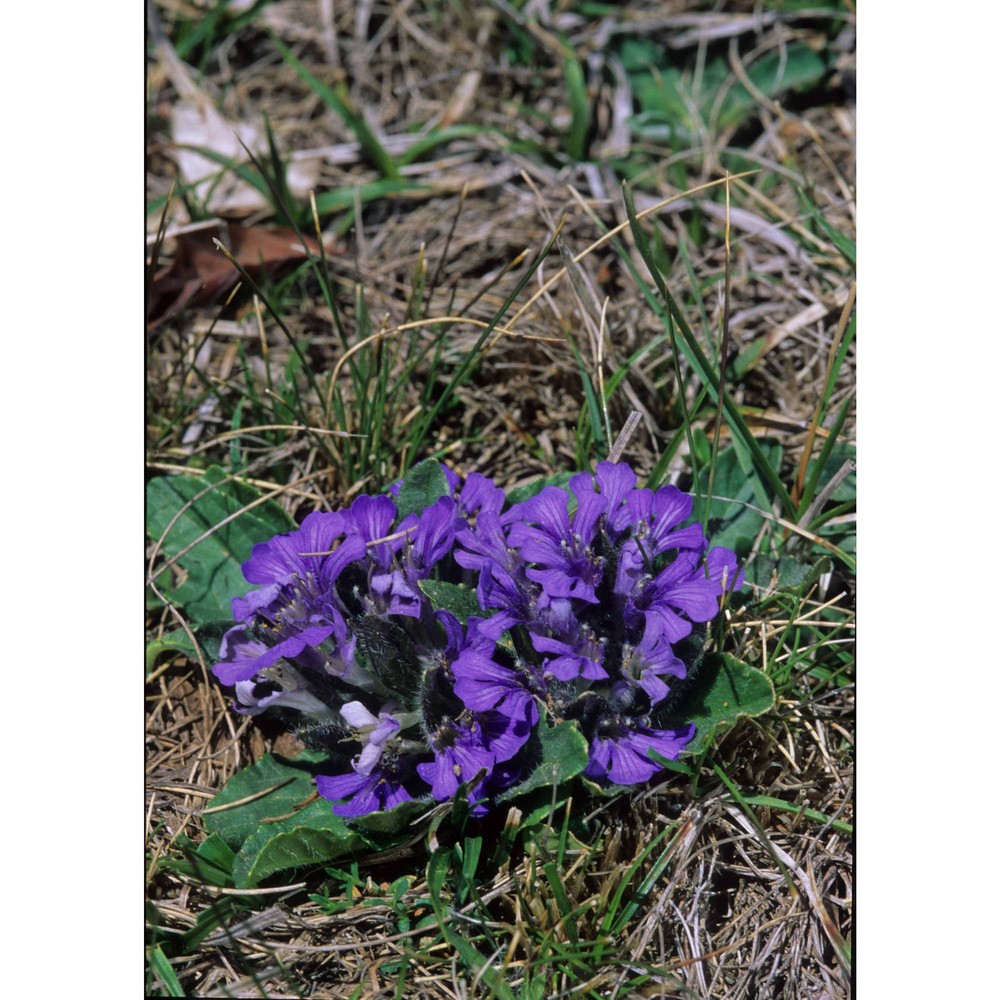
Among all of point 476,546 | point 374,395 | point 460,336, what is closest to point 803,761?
point 476,546

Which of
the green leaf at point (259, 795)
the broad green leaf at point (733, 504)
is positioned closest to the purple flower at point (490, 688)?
the green leaf at point (259, 795)

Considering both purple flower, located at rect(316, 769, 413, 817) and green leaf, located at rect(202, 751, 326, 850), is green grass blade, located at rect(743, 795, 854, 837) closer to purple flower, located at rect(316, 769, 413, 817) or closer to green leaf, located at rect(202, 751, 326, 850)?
purple flower, located at rect(316, 769, 413, 817)

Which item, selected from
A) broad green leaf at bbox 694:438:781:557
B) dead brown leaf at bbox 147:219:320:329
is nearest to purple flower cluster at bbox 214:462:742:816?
broad green leaf at bbox 694:438:781:557

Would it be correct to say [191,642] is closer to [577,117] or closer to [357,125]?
[357,125]

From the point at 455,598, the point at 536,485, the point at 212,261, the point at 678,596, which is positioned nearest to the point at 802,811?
the point at 678,596

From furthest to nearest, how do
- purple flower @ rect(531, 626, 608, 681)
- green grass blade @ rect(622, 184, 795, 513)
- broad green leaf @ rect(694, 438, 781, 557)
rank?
broad green leaf @ rect(694, 438, 781, 557) < green grass blade @ rect(622, 184, 795, 513) < purple flower @ rect(531, 626, 608, 681)

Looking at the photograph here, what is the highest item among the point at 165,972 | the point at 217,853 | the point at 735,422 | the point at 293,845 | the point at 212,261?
the point at 212,261
